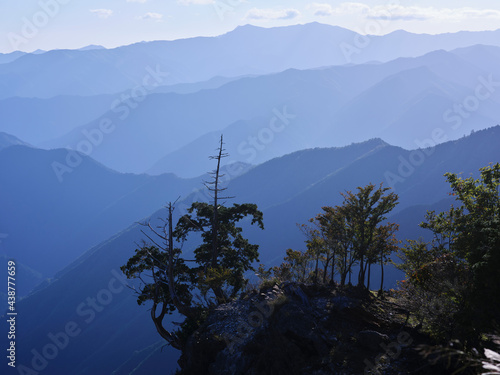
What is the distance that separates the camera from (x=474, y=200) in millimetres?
22922

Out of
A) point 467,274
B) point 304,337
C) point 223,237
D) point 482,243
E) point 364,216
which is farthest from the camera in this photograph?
point 223,237

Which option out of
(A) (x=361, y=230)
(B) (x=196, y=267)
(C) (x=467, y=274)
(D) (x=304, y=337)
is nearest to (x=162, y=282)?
(B) (x=196, y=267)

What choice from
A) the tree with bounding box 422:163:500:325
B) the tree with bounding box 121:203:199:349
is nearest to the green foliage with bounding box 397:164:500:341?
the tree with bounding box 422:163:500:325

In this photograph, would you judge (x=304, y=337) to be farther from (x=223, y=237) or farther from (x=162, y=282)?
(x=223, y=237)

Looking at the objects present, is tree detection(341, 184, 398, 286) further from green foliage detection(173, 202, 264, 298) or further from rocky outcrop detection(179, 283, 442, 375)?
green foliage detection(173, 202, 264, 298)

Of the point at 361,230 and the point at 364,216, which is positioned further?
the point at 361,230

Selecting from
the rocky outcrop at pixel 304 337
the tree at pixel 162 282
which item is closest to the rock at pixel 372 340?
the rocky outcrop at pixel 304 337

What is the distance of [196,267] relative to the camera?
32.2m

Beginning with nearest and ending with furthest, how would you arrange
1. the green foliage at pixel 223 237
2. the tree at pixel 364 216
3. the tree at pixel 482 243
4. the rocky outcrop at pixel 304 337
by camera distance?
the tree at pixel 482 243
the rocky outcrop at pixel 304 337
the tree at pixel 364 216
the green foliage at pixel 223 237

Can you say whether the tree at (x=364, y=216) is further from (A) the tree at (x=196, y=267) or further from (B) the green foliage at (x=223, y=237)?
(A) the tree at (x=196, y=267)

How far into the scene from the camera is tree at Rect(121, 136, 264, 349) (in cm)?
2719

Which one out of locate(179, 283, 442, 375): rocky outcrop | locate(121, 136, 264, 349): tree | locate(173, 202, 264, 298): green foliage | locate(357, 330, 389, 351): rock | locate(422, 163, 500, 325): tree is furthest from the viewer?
locate(173, 202, 264, 298): green foliage

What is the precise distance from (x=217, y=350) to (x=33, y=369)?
17699cm

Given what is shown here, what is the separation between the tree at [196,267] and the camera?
2719 cm
